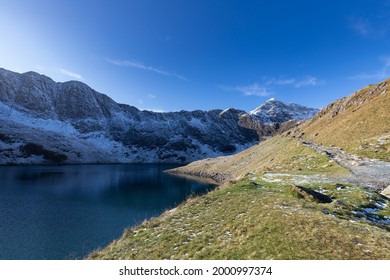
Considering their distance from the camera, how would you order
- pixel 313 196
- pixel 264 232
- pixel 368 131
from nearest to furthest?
pixel 264 232, pixel 313 196, pixel 368 131

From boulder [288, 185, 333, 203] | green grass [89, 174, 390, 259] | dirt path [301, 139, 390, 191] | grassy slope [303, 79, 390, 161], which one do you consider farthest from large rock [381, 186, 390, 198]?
grassy slope [303, 79, 390, 161]

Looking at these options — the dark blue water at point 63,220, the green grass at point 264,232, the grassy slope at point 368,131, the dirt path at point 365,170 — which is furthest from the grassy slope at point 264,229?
the grassy slope at point 368,131

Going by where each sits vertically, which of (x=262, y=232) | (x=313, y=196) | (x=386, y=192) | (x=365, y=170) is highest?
(x=365, y=170)

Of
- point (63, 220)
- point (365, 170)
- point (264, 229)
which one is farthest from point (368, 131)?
point (63, 220)

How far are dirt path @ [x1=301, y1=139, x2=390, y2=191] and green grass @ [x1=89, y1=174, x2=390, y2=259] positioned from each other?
437 cm

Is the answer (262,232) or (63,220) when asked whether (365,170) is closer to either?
(262,232)

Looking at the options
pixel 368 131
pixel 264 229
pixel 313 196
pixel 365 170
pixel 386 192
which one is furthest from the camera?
pixel 368 131

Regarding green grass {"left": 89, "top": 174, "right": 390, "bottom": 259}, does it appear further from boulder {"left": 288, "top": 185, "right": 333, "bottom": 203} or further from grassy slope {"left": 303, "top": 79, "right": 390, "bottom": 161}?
grassy slope {"left": 303, "top": 79, "right": 390, "bottom": 161}

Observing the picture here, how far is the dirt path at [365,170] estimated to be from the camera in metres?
25.5

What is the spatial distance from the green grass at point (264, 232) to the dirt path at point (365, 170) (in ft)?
14.3

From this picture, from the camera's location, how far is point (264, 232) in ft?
43.9

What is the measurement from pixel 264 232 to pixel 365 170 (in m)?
27.1

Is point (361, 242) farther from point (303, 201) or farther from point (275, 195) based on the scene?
point (275, 195)
